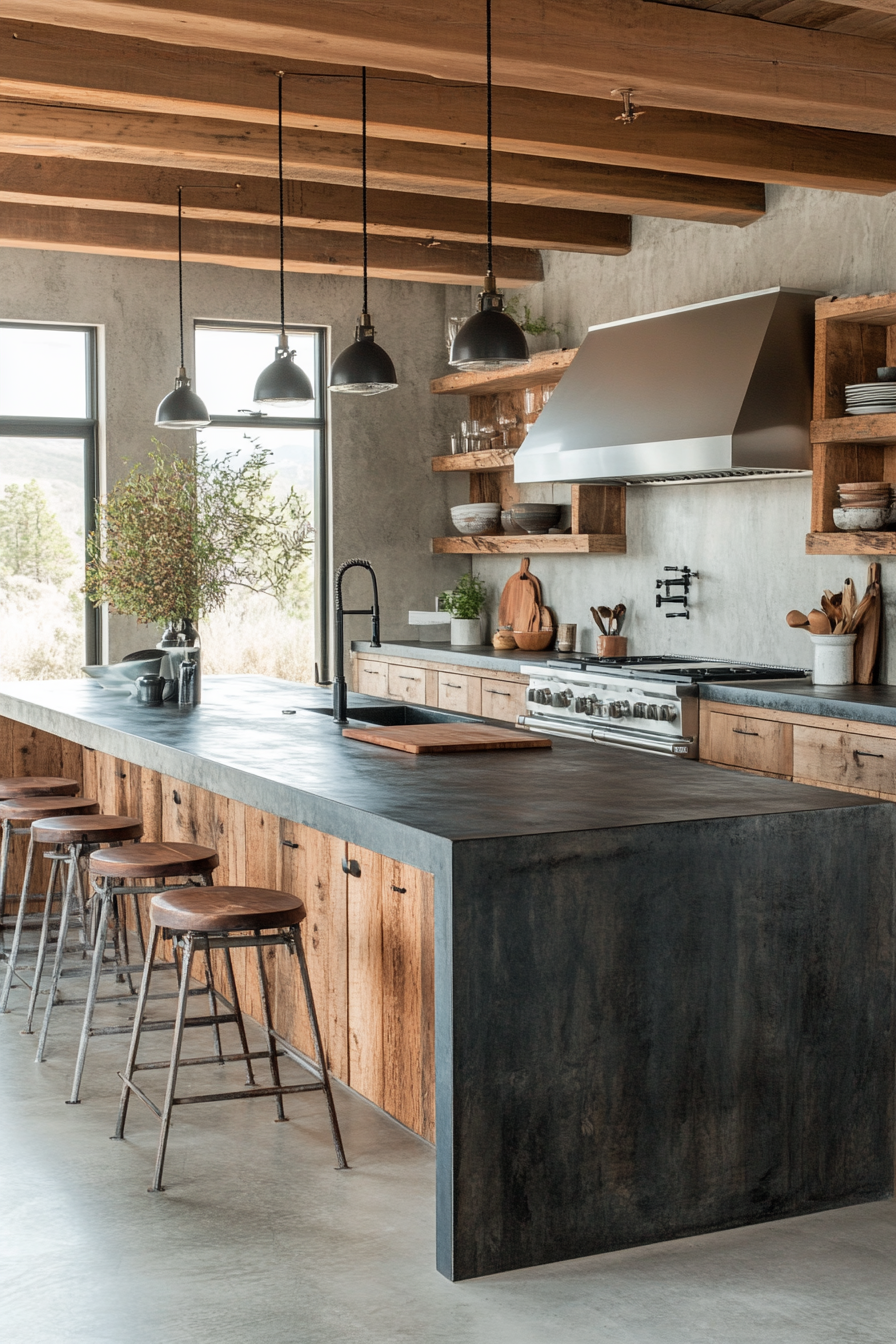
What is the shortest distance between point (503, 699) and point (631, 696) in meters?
1.23

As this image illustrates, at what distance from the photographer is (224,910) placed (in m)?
3.41

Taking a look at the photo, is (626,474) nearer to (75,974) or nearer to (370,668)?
(370,668)

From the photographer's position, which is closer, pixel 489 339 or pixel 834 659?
pixel 489 339

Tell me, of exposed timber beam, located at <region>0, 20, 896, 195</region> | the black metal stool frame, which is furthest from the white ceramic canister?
the black metal stool frame

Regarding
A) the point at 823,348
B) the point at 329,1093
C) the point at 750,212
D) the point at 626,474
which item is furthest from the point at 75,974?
the point at 750,212

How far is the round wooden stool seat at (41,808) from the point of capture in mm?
4969

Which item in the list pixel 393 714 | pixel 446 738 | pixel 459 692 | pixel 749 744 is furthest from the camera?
pixel 459 692

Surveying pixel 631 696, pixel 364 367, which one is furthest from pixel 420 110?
pixel 631 696

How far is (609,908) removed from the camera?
2.94 meters

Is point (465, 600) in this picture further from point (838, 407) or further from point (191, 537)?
point (838, 407)

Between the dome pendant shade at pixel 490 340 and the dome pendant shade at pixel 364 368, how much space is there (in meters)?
0.64

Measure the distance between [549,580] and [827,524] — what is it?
103 inches

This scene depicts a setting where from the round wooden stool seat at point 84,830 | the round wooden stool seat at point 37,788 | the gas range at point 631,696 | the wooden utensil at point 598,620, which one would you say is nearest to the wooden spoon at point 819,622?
the gas range at point 631,696

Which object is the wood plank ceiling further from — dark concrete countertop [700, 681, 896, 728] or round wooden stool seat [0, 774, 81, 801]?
round wooden stool seat [0, 774, 81, 801]
